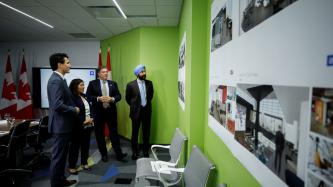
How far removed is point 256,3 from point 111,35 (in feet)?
16.9

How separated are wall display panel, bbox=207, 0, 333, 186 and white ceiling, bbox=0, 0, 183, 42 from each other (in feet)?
8.59

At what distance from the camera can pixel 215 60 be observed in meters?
1.63

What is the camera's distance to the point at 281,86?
27.0 inches

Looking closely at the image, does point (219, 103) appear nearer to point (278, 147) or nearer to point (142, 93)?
point (278, 147)

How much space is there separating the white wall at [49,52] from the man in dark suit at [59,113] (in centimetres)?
376

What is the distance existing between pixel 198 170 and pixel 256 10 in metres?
1.19

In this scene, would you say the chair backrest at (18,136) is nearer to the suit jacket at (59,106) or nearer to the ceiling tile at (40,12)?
the suit jacket at (59,106)

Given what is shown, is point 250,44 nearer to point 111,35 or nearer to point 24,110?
point 111,35

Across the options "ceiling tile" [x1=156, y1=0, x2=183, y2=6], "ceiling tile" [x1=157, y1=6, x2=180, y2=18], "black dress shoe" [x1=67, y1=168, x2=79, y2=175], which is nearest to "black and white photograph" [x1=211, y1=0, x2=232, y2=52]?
"ceiling tile" [x1=156, y1=0, x2=183, y2=6]

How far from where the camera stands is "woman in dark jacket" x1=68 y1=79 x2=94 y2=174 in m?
3.13

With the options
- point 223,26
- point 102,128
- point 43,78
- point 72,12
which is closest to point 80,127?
point 102,128

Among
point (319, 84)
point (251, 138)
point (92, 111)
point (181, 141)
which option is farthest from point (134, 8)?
point (319, 84)

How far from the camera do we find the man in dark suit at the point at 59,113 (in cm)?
251

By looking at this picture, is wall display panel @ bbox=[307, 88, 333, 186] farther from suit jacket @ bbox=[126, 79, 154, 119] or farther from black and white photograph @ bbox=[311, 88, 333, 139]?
suit jacket @ bbox=[126, 79, 154, 119]
